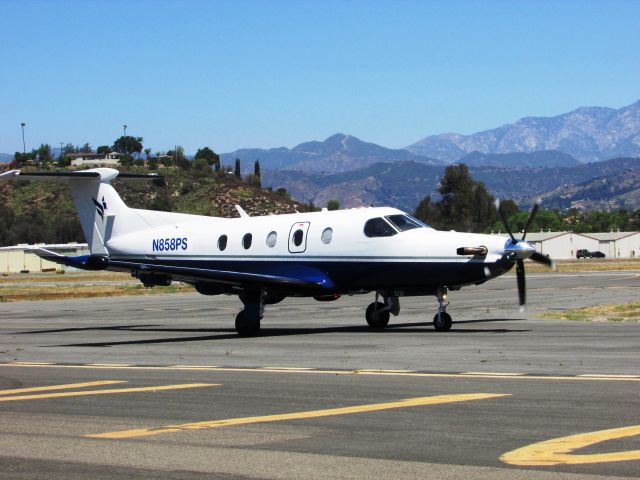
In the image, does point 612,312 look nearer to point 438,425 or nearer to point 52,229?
point 438,425

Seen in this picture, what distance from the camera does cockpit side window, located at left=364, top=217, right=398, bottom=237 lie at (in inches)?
1026

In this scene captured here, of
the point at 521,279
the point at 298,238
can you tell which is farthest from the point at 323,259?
the point at 521,279

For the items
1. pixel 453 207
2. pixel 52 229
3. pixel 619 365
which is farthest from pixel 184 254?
pixel 453 207

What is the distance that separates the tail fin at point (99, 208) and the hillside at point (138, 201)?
113 m

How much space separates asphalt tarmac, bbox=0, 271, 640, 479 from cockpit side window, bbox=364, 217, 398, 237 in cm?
257

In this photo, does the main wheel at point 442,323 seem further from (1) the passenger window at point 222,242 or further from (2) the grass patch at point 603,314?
(1) the passenger window at point 222,242

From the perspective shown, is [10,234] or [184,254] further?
[10,234]

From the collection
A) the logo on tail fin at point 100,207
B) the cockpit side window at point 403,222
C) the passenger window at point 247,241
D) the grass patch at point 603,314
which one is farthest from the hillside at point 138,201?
the cockpit side window at point 403,222

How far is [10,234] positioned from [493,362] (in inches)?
5353

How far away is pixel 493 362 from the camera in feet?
57.7

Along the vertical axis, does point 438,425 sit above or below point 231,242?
below

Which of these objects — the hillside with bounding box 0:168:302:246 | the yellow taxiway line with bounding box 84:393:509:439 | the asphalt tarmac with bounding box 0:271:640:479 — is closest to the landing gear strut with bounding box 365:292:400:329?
the asphalt tarmac with bounding box 0:271:640:479

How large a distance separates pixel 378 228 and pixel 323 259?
1716 millimetres

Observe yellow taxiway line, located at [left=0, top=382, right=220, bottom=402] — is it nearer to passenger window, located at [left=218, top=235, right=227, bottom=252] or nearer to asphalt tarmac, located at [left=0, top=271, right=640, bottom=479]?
asphalt tarmac, located at [left=0, top=271, right=640, bottom=479]
